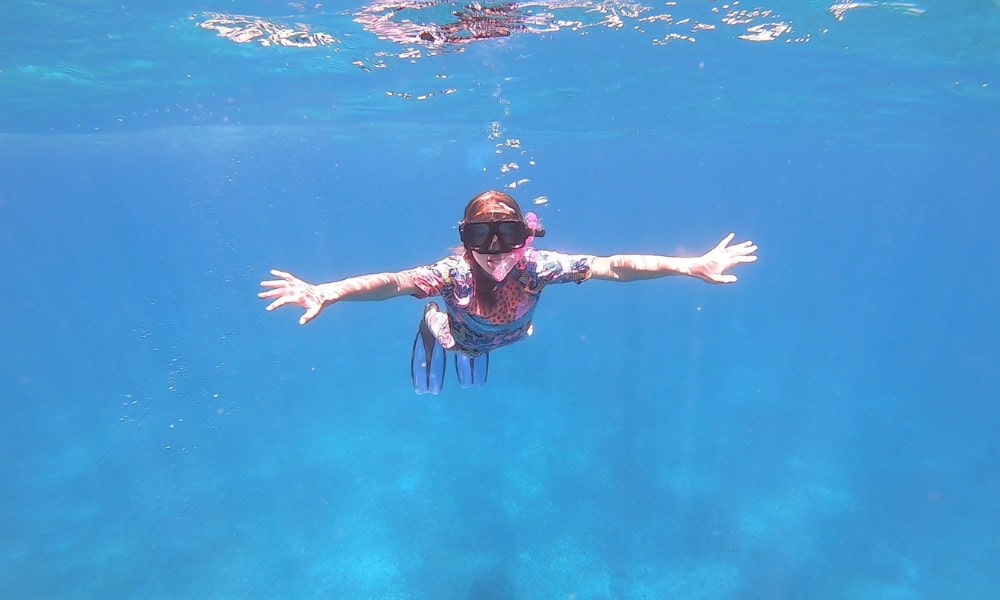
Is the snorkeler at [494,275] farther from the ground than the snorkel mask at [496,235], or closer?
closer

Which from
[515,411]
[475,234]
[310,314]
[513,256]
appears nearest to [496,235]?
[475,234]

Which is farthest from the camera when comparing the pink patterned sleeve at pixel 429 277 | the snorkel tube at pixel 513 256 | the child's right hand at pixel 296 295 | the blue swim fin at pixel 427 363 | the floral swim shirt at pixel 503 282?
the blue swim fin at pixel 427 363

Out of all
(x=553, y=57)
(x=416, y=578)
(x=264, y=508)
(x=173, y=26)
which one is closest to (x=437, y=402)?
(x=264, y=508)

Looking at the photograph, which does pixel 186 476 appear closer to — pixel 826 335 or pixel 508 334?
pixel 508 334

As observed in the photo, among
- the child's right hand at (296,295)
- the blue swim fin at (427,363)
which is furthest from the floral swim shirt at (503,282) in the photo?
the blue swim fin at (427,363)

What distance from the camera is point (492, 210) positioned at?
4598 millimetres

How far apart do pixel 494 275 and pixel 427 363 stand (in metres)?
3.85

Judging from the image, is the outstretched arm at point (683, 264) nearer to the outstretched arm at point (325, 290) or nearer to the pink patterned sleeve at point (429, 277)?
the pink patterned sleeve at point (429, 277)

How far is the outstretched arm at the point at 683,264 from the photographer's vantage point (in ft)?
15.0

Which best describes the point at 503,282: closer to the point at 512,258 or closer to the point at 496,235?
the point at 512,258

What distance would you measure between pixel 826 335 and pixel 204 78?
103ft

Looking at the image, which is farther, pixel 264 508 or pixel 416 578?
pixel 264 508

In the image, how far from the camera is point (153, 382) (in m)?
22.0

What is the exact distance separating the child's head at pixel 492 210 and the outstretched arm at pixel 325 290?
2.68 feet
